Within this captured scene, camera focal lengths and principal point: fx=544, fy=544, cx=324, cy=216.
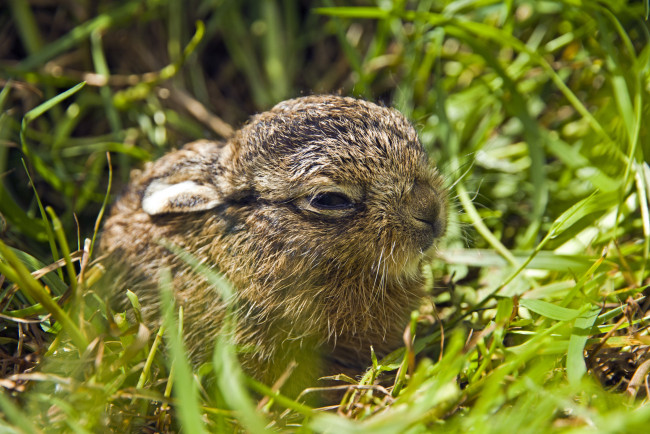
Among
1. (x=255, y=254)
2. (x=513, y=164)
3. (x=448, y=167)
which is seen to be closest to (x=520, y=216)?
(x=513, y=164)

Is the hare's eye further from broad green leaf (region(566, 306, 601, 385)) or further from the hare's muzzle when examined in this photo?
broad green leaf (region(566, 306, 601, 385))

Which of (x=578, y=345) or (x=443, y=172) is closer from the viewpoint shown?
(x=578, y=345)

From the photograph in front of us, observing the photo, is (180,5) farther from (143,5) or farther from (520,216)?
(520,216)

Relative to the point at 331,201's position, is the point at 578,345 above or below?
below

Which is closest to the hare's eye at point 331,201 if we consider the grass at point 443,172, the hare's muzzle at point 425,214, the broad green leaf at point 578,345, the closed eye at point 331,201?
the closed eye at point 331,201

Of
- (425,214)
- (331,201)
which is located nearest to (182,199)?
(331,201)

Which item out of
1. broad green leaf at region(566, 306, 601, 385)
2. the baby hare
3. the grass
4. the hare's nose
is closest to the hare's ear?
the baby hare

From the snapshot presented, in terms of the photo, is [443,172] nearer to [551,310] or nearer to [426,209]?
[426,209]
